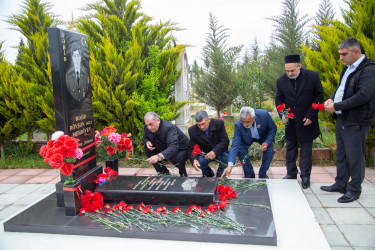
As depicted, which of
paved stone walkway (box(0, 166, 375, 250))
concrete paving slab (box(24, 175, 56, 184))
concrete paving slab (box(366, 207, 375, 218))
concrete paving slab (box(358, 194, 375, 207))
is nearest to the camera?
paved stone walkway (box(0, 166, 375, 250))

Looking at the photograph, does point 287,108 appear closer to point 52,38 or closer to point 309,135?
point 309,135

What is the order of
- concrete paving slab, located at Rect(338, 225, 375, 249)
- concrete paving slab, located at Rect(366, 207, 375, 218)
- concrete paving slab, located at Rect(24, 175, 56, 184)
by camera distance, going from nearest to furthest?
concrete paving slab, located at Rect(338, 225, 375, 249) < concrete paving slab, located at Rect(366, 207, 375, 218) < concrete paving slab, located at Rect(24, 175, 56, 184)

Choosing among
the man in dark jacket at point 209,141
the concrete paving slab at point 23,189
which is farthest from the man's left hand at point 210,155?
the concrete paving slab at point 23,189

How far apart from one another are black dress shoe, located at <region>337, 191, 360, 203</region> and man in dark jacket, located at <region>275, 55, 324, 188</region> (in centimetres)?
54

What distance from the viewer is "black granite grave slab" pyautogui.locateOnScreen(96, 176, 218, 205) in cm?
333

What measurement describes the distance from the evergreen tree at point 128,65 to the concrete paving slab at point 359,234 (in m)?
3.70

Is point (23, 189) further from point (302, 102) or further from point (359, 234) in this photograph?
point (359, 234)

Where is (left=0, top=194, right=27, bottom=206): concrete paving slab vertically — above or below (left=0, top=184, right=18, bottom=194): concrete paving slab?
below

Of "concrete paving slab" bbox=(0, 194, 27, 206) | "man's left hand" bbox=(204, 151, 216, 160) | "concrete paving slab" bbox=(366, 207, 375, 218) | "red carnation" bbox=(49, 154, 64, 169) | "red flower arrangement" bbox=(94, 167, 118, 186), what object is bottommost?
"concrete paving slab" bbox=(366, 207, 375, 218)

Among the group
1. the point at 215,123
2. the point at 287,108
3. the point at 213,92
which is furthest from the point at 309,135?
the point at 213,92

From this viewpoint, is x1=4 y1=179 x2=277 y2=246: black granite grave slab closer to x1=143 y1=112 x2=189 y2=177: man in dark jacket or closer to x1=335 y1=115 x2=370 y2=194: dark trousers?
x1=143 y1=112 x2=189 y2=177: man in dark jacket

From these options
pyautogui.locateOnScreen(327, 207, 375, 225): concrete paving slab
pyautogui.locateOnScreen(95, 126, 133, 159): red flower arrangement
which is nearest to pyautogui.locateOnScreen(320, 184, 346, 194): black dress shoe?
pyautogui.locateOnScreen(327, 207, 375, 225): concrete paving slab

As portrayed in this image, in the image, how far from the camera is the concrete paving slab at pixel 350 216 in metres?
3.09

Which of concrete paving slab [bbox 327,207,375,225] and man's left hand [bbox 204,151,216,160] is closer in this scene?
concrete paving slab [bbox 327,207,375,225]
